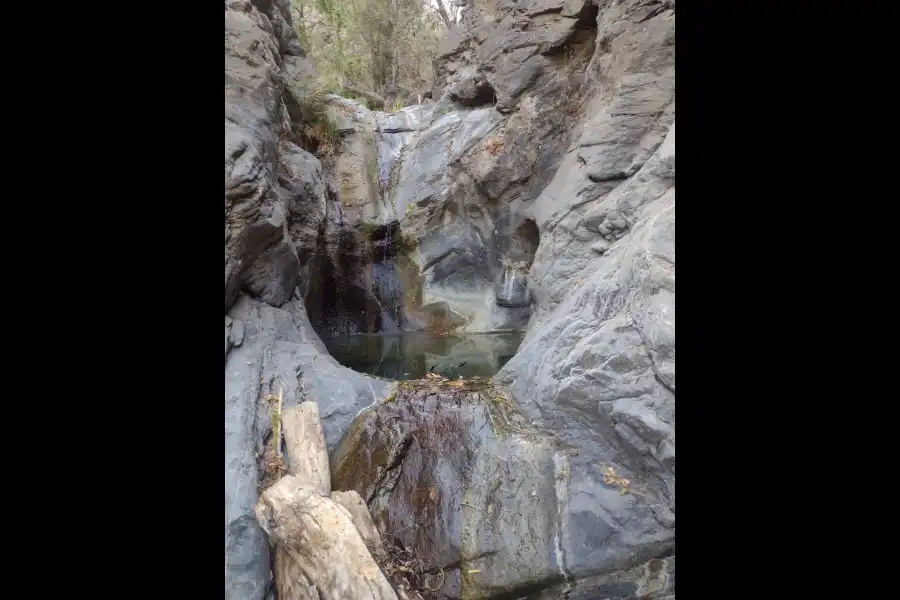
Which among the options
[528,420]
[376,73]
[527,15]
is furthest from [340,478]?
[376,73]

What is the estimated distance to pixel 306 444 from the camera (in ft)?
15.0

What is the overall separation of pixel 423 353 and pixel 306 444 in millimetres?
4547

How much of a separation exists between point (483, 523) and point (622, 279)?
2.64 m

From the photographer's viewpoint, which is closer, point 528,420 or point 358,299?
point 528,420

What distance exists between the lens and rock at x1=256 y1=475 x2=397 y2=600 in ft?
10.6

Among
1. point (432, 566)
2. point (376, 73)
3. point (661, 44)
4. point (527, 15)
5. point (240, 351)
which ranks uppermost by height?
point (376, 73)

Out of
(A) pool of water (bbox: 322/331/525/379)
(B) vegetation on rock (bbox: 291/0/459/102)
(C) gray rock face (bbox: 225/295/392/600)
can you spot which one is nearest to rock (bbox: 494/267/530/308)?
(A) pool of water (bbox: 322/331/525/379)

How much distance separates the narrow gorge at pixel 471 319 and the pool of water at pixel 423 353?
0.24ft

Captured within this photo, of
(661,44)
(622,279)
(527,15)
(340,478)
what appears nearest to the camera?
(340,478)

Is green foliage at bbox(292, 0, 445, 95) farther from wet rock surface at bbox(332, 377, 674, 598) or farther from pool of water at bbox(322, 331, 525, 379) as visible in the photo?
wet rock surface at bbox(332, 377, 674, 598)

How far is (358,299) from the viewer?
34.8ft

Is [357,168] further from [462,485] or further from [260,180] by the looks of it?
[462,485]

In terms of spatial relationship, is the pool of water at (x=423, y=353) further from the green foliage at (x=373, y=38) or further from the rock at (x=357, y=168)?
the green foliage at (x=373, y=38)
